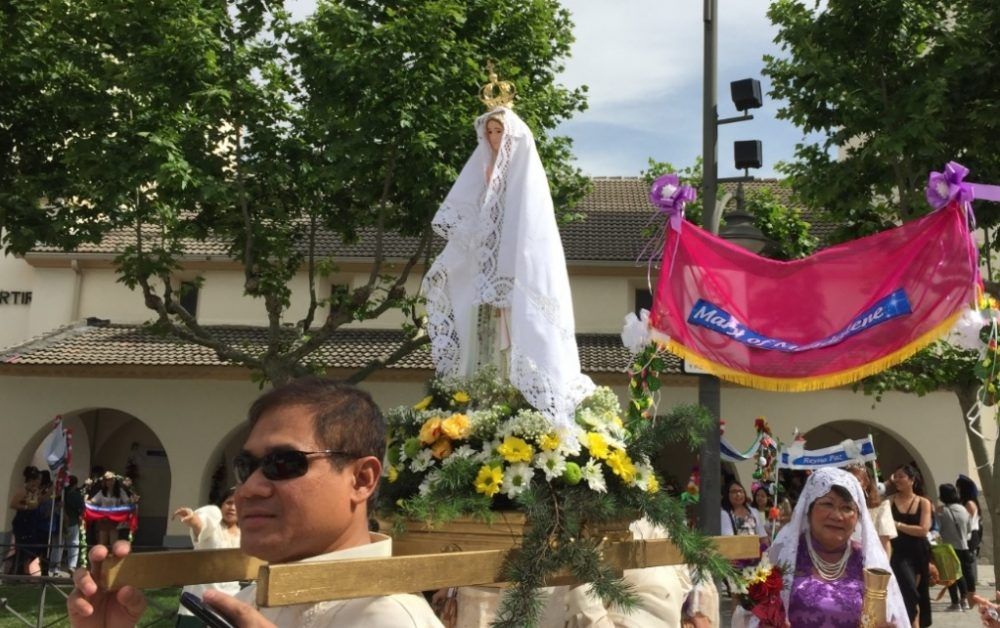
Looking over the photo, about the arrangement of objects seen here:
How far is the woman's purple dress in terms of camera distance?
17.0ft

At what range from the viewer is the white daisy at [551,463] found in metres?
3.23

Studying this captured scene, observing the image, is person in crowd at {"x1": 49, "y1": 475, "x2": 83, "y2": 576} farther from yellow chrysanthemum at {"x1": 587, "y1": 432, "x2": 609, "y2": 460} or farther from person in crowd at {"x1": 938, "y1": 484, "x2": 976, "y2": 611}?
yellow chrysanthemum at {"x1": 587, "y1": 432, "x2": 609, "y2": 460}

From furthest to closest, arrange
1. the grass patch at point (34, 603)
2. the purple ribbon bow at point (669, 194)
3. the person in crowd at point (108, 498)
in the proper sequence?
the person in crowd at point (108, 498), the grass patch at point (34, 603), the purple ribbon bow at point (669, 194)

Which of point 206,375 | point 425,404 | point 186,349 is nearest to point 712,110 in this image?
point 425,404

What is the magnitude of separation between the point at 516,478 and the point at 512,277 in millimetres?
1183

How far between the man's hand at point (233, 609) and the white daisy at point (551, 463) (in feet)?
5.48

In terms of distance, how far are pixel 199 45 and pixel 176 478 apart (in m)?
13.4

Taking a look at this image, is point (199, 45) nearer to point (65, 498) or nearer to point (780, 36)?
point (780, 36)

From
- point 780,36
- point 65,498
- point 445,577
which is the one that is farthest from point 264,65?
point 445,577

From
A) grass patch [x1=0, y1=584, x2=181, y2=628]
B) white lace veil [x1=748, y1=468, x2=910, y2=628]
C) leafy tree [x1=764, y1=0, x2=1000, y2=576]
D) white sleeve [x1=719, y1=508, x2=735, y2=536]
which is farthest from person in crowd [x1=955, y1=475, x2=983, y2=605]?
grass patch [x1=0, y1=584, x2=181, y2=628]

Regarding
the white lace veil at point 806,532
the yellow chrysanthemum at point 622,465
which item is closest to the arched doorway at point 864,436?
the white lace veil at point 806,532

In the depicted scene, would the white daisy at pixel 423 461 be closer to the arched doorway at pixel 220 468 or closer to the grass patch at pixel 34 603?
the grass patch at pixel 34 603

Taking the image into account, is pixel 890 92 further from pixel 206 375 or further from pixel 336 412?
pixel 206 375

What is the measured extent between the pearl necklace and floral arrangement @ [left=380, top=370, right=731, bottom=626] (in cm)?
226
